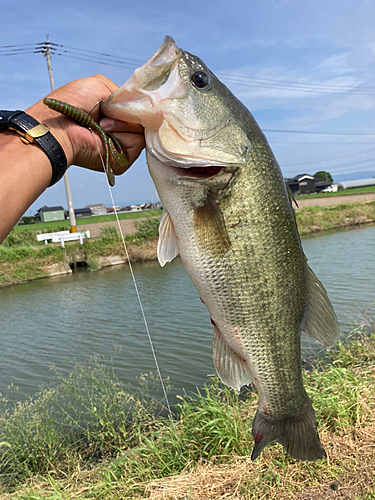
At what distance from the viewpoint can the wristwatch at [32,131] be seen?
6.14 ft

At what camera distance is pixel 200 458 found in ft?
15.3

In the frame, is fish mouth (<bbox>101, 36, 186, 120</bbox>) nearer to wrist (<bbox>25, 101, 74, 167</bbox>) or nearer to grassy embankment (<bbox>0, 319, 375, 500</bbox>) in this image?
wrist (<bbox>25, 101, 74, 167</bbox>)

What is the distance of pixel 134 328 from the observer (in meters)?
12.3

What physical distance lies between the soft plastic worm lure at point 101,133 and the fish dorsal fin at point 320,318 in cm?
122

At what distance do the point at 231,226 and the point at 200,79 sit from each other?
0.73 m

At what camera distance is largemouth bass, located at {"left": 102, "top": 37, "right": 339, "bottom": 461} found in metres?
1.89

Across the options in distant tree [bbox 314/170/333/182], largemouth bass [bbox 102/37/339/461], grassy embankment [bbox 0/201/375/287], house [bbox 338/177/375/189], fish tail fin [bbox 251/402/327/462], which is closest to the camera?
largemouth bass [bbox 102/37/339/461]

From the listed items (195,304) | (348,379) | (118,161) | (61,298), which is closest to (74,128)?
(118,161)

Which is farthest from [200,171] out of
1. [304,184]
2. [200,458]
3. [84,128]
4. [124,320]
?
[304,184]

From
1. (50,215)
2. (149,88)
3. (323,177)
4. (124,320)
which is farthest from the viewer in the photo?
(323,177)

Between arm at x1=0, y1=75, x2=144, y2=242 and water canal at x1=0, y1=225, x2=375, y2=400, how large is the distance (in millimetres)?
6628

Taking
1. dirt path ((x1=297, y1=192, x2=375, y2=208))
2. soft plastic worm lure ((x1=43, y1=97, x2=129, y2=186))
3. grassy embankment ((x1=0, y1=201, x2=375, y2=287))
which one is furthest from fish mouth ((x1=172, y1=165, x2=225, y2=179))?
dirt path ((x1=297, y1=192, x2=375, y2=208))

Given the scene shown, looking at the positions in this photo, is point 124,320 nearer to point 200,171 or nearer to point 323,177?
point 200,171

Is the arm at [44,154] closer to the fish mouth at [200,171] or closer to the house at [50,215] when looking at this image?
the fish mouth at [200,171]
